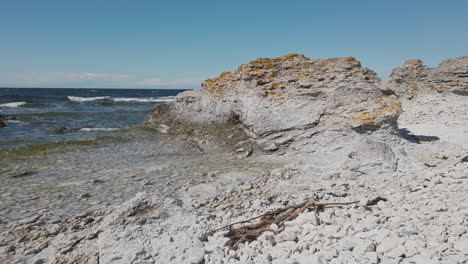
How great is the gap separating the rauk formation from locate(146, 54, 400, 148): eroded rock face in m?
0.05

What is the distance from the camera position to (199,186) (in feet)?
24.7

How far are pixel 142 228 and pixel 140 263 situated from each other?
2.53 ft

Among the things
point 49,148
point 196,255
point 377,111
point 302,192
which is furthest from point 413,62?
point 196,255

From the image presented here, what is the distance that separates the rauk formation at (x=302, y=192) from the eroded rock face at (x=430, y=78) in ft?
28.0

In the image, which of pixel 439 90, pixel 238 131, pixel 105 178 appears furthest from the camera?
pixel 439 90

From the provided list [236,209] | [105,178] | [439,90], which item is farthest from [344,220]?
[439,90]

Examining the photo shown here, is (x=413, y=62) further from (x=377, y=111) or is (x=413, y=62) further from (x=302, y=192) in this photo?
(x=302, y=192)

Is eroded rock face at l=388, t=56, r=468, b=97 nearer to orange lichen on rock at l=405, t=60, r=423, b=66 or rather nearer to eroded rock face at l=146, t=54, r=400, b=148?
orange lichen on rock at l=405, t=60, r=423, b=66

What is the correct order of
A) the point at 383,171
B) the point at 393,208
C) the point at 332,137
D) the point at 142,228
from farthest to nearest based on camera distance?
the point at 332,137 < the point at 383,171 < the point at 142,228 < the point at 393,208

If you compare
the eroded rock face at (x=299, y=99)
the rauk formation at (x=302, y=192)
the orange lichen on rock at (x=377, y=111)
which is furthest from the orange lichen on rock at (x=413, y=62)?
the orange lichen on rock at (x=377, y=111)

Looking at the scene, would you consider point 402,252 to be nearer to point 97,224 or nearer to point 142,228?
point 142,228

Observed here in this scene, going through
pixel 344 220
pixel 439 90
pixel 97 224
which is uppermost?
pixel 439 90

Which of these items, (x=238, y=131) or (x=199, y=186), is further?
(x=238, y=131)

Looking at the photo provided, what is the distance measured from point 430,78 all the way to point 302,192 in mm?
23254
